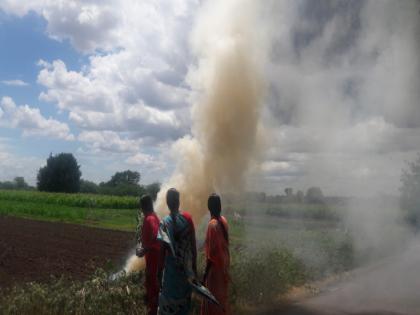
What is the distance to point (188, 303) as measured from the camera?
579cm

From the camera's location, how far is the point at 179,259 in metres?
5.66

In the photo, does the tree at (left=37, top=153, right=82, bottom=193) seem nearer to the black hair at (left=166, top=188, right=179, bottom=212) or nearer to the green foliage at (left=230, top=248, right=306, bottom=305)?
the green foliage at (left=230, top=248, right=306, bottom=305)

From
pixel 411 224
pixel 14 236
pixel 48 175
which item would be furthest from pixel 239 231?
pixel 48 175

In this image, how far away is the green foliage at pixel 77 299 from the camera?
681cm

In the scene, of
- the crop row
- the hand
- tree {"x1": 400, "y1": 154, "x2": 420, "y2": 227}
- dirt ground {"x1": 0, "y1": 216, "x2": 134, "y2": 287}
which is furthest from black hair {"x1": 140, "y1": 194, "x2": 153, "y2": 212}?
the crop row

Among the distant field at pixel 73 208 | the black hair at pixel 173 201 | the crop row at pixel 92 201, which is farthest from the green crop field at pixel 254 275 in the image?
the crop row at pixel 92 201

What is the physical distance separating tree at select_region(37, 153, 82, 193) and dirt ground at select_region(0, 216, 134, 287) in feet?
178

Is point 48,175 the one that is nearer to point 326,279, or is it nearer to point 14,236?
point 14,236

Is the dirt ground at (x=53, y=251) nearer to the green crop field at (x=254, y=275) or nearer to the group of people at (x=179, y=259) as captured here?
the green crop field at (x=254, y=275)

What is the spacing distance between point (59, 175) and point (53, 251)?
65.0 m

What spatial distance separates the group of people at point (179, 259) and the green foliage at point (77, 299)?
2.22ft

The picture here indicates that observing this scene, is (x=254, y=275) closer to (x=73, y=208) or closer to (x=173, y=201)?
(x=173, y=201)

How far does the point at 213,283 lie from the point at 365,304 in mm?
5182

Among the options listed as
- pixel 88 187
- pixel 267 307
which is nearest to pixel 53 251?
pixel 267 307
